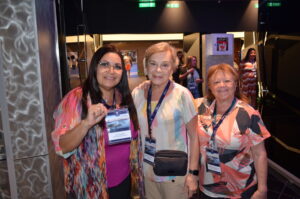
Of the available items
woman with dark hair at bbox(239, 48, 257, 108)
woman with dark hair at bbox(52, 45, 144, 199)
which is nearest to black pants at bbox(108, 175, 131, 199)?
woman with dark hair at bbox(52, 45, 144, 199)

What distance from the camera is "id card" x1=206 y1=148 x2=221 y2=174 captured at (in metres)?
1.61

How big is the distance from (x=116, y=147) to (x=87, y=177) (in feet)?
0.76

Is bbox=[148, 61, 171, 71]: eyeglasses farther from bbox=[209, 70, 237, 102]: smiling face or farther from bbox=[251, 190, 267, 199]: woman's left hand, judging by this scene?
bbox=[251, 190, 267, 199]: woman's left hand

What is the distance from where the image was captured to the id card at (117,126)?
1416mm

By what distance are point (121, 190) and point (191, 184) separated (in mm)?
464

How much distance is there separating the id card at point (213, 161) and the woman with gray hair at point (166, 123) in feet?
0.28

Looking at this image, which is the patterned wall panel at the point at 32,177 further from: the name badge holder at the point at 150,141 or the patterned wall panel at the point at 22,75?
the name badge holder at the point at 150,141

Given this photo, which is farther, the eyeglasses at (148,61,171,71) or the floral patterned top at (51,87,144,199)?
the eyeglasses at (148,61,171,71)

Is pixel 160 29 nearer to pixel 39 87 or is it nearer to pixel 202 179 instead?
pixel 39 87

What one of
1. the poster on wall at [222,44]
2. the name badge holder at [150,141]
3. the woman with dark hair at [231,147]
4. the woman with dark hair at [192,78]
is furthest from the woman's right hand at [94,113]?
the poster on wall at [222,44]

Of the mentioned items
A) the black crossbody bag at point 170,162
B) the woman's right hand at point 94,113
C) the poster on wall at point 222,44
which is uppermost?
the poster on wall at point 222,44

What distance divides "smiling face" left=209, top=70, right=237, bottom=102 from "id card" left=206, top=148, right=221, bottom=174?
0.34 m

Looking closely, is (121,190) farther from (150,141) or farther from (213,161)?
(213,161)

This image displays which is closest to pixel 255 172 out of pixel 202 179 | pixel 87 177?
pixel 202 179
